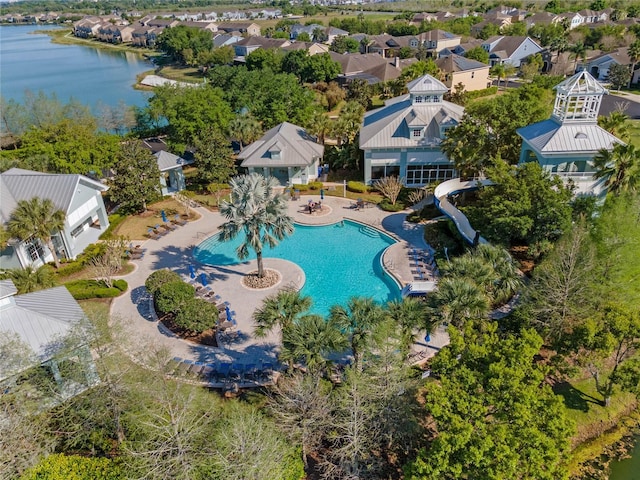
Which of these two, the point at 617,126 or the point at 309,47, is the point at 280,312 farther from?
the point at 309,47

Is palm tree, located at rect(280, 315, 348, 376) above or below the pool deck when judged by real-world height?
above

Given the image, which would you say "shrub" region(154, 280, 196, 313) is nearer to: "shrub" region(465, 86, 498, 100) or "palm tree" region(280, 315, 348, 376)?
"palm tree" region(280, 315, 348, 376)

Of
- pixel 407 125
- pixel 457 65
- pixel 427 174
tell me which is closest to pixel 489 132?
pixel 427 174

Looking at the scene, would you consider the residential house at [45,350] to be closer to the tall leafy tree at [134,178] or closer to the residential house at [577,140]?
the tall leafy tree at [134,178]

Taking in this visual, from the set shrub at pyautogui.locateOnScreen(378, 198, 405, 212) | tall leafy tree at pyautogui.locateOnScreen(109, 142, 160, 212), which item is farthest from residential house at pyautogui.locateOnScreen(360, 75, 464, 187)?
tall leafy tree at pyautogui.locateOnScreen(109, 142, 160, 212)

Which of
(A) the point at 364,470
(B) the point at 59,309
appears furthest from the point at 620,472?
(B) the point at 59,309

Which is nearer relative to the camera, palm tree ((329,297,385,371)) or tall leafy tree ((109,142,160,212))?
palm tree ((329,297,385,371))
